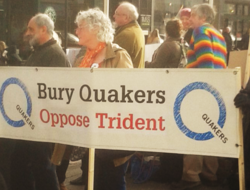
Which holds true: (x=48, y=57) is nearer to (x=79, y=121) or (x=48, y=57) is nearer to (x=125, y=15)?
(x=79, y=121)

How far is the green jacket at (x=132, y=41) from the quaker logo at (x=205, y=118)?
193 cm

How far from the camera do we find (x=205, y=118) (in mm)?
3348

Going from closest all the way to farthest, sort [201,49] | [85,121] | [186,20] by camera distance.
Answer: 1. [85,121]
2. [201,49]
3. [186,20]

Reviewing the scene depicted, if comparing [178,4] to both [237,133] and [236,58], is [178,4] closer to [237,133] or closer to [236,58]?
[236,58]

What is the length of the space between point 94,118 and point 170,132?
57 centimetres

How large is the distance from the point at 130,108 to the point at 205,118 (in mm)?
528

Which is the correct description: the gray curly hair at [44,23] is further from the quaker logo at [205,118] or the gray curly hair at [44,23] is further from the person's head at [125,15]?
the quaker logo at [205,118]

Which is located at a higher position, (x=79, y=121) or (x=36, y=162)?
(x=79, y=121)

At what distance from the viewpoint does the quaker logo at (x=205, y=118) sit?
3320mm

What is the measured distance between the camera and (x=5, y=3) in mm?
9219

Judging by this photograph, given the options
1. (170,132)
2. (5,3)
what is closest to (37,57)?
(170,132)

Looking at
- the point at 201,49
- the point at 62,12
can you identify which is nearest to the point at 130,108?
the point at 201,49

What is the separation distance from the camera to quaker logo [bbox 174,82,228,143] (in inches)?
131

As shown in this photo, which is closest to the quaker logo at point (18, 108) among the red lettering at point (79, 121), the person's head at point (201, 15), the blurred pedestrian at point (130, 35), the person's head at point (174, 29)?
the red lettering at point (79, 121)
